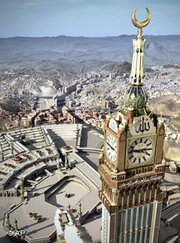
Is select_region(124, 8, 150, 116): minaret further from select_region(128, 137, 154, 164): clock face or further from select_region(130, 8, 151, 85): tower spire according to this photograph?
select_region(128, 137, 154, 164): clock face

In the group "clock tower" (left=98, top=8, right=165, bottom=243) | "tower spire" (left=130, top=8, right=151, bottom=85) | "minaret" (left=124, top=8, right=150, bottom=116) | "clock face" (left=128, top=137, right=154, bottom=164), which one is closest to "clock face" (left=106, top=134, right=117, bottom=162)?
"clock tower" (left=98, top=8, right=165, bottom=243)

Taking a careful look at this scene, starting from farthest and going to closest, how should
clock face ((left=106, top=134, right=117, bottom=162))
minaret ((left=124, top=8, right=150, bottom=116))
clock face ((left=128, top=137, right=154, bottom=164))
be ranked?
clock face ((left=106, top=134, right=117, bottom=162)) → clock face ((left=128, top=137, right=154, bottom=164)) → minaret ((left=124, top=8, right=150, bottom=116))

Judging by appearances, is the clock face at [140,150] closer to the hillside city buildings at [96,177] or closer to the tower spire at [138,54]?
the hillside city buildings at [96,177]

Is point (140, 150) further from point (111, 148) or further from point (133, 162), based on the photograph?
point (111, 148)

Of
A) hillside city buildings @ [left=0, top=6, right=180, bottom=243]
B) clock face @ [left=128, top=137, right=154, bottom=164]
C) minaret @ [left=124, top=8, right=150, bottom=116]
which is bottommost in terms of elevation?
hillside city buildings @ [left=0, top=6, right=180, bottom=243]

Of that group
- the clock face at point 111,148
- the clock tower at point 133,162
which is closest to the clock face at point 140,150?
the clock tower at point 133,162

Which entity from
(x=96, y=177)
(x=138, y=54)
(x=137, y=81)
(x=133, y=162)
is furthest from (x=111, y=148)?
(x=96, y=177)

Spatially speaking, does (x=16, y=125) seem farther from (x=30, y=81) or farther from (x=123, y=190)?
(x=30, y=81)

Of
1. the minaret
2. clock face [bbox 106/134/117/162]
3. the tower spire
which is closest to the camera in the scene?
the tower spire

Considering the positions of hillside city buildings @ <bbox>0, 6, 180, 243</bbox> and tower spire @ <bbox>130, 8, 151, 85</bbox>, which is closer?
tower spire @ <bbox>130, 8, 151, 85</bbox>
